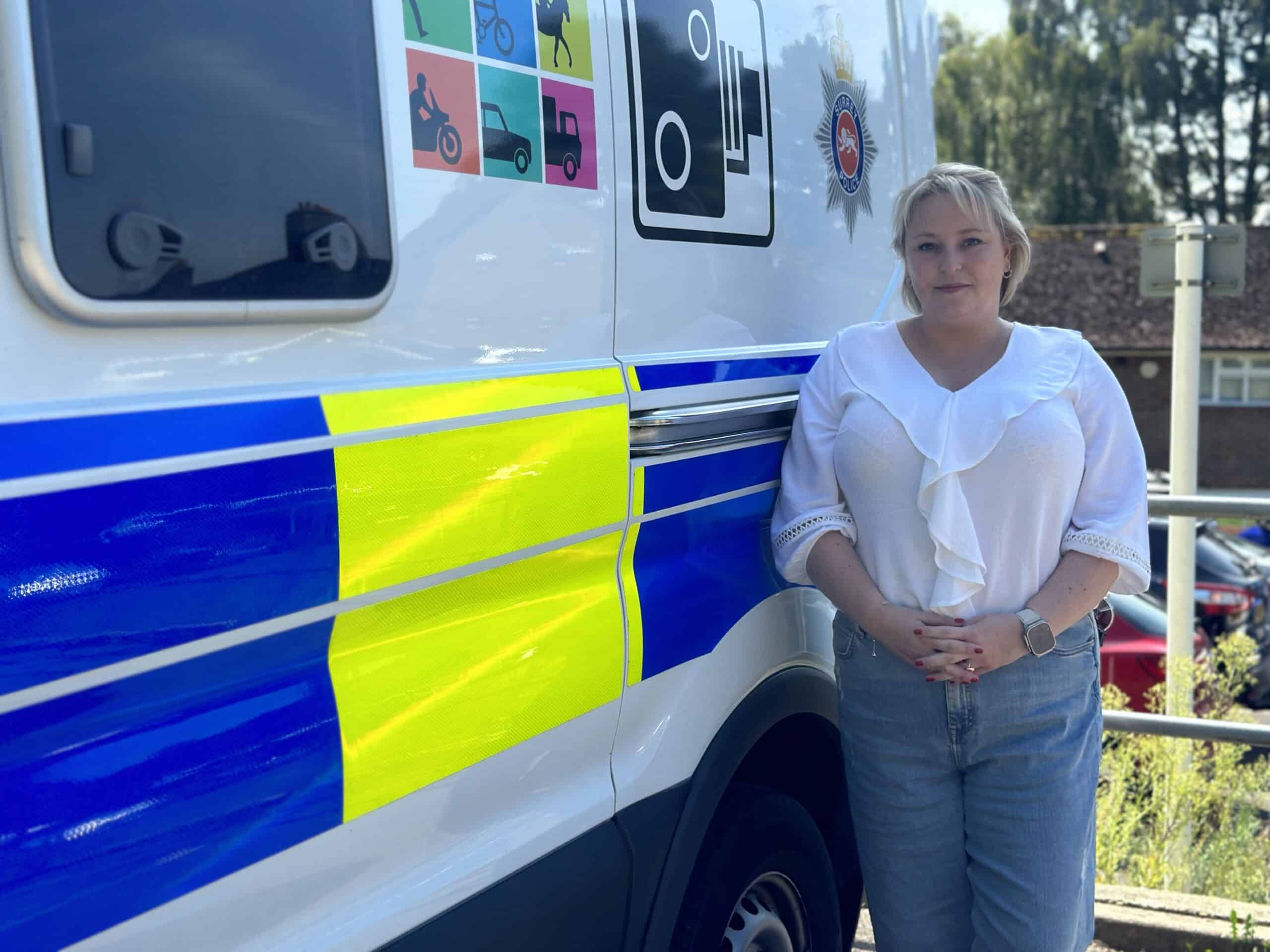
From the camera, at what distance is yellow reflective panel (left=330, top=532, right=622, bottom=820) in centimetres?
137

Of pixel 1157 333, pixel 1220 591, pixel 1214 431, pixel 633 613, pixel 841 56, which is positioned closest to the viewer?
pixel 633 613

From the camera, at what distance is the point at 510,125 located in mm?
1585

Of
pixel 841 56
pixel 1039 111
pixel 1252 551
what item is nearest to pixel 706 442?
pixel 841 56

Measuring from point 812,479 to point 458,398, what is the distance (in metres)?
0.91

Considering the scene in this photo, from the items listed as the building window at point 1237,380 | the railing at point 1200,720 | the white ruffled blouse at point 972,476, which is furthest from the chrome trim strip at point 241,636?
the building window at point 1237,380

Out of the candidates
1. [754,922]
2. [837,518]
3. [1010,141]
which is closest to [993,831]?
[754,922]

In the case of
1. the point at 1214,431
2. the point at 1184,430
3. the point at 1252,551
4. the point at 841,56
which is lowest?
the point at 1214,431

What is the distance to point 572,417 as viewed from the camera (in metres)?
1.68

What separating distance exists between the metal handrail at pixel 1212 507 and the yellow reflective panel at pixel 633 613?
90.7 inches

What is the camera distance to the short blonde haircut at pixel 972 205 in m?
2.24

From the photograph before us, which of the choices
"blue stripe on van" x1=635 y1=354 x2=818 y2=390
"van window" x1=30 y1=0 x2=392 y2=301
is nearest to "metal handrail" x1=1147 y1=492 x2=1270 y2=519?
"blue stripe on van" x1=635 y1=354 x2=818 y2=390

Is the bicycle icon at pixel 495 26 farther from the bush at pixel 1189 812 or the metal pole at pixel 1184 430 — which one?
the metal pole at pixel 1184 430

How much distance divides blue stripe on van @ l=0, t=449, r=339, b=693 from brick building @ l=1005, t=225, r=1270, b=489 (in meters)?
24.2

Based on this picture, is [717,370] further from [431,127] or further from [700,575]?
[431,127]
